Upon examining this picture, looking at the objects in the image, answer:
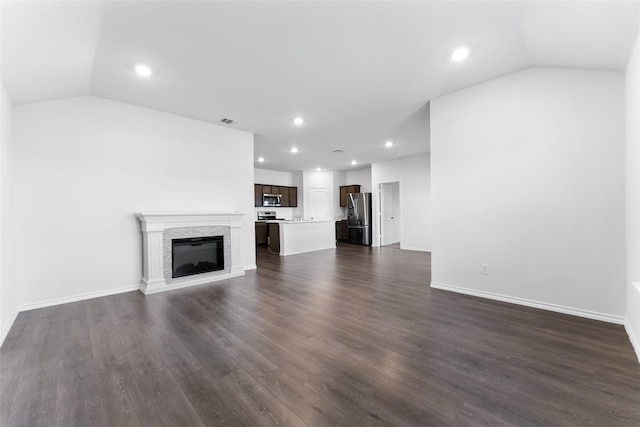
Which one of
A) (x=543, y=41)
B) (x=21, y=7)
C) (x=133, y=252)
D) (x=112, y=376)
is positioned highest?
(x=543, y=41)

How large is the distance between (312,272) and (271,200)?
503 cm

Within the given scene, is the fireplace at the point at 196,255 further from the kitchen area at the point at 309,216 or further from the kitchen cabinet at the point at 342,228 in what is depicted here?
the kitchen cabinet at the point at 342,228

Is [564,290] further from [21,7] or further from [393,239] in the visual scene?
[393,239]

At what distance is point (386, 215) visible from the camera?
353 inches

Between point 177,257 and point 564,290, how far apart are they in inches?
201

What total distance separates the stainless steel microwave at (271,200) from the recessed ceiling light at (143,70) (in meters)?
6.30

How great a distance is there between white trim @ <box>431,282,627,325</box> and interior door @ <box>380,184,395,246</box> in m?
5.02

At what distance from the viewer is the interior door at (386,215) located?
8.73 m

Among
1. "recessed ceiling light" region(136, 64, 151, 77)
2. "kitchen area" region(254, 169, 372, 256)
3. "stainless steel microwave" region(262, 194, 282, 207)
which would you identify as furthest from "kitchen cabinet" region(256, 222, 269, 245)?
"recessed ceiling light" region(136, 64, 151, 77)

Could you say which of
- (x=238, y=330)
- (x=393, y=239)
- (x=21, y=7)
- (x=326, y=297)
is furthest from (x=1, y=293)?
(x=393, y=239)

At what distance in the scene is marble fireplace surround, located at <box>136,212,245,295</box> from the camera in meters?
3.81

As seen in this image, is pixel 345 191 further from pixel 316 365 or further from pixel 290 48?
pixel 316 365

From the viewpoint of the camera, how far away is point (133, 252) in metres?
3.94

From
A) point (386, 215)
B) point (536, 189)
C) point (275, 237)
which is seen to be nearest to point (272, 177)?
point (275, 237)
